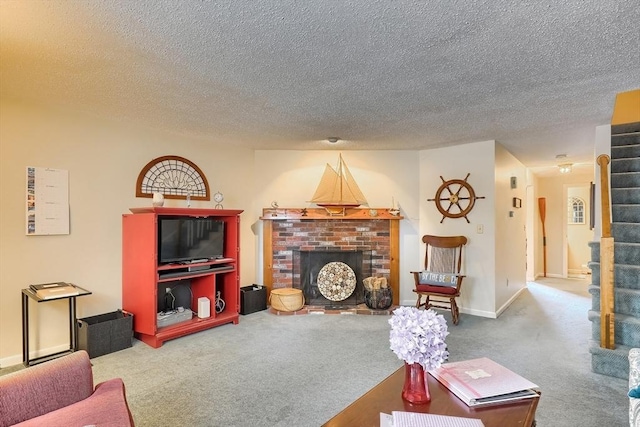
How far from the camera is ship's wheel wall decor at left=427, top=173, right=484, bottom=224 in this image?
4.64 metres

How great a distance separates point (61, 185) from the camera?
3.27m

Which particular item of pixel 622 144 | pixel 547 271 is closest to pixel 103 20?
pixel 622 144

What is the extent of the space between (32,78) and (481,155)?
15.2 ft

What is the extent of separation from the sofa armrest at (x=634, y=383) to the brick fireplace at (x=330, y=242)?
11.0ft

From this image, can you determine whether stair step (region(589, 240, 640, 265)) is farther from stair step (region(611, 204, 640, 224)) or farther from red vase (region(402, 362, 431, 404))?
red vase (region(402, 362, 431, 404))

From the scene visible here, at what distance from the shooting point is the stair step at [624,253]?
10.5 feet

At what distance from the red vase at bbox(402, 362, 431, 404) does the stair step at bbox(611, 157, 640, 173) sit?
3.82 metres

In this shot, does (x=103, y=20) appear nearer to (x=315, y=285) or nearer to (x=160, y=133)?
(x=160, y=133)

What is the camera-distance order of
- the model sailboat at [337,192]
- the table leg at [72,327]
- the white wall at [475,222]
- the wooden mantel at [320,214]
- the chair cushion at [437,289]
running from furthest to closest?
the wooden mantel at [320,214] < the model sailboat at [337,192] < the white wall at [475,222] < the chair cushion at [437,289] < the table leg at [72,327]

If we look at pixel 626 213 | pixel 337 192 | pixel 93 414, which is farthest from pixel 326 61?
pixel 626 213

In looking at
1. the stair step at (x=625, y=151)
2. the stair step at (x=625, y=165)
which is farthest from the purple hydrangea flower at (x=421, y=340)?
the stair step at (x=625, y=151)

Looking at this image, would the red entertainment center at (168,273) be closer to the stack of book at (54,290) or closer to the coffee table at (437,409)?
the stack of book at (54,290)

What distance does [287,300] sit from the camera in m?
4.51

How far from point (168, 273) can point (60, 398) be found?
86.3 inches
